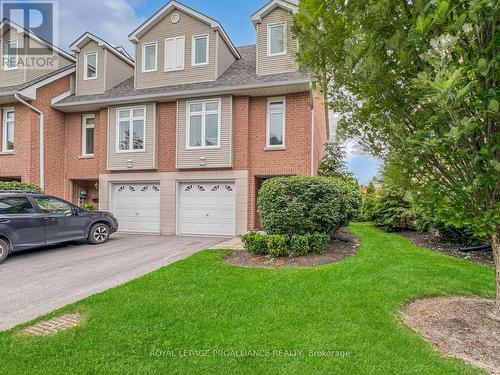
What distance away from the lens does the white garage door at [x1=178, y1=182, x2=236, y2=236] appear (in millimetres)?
11914

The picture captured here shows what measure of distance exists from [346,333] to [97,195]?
1345 cm

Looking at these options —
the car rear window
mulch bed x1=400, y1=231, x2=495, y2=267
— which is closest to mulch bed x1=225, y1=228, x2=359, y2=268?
mulch bed x1=400, y1=231, x2=495, y2=267

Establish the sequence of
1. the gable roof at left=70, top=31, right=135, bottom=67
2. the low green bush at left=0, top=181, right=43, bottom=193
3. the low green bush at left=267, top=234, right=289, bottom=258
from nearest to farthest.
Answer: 1. the low green bush at left=267, top=234, right=289, bottom=258
2. the low green bush at left=0, top=181, right=43, bottom=193
3. the gable roof at left=70, top=31, right=135, bottom=67

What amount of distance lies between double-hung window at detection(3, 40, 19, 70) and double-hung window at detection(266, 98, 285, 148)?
1161 cm

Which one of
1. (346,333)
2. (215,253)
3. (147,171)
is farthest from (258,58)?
(346,333)

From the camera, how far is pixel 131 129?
42.0 ft

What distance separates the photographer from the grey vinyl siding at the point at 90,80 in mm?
13711

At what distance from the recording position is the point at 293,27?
4.56 m

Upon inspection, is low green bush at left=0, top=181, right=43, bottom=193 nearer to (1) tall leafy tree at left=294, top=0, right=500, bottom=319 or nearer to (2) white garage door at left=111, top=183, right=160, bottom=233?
(2) white garage door at left=111, top=183, right=160, bottom=233

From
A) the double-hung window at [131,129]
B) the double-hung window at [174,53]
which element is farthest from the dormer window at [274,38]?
the double-hung window at [131,129]

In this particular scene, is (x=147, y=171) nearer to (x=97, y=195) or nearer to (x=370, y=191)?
(x=97, y=195)

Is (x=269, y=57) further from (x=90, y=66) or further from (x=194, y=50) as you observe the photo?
(x=90, y=66)

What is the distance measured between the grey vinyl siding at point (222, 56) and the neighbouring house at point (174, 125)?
4 centimetres

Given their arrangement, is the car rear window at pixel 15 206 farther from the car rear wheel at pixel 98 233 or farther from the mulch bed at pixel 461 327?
the mulch bed at pixel 461 327
